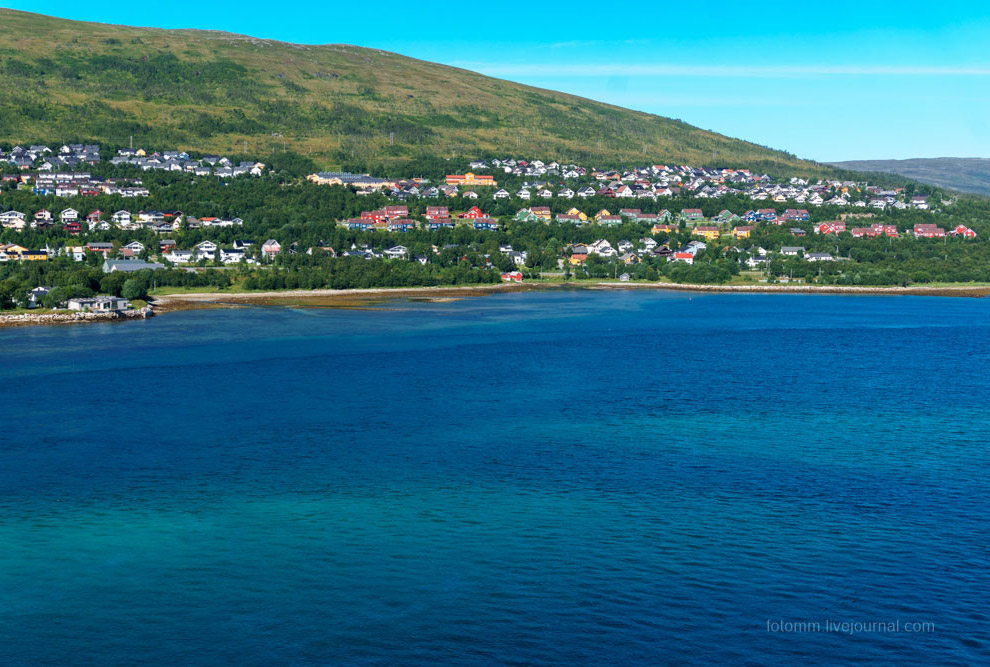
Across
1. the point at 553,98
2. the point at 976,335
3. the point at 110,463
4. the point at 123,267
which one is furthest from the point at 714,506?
the point at 553,98

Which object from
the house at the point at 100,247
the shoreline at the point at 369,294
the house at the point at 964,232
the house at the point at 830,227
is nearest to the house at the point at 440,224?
the shoreline at the point at 369,294

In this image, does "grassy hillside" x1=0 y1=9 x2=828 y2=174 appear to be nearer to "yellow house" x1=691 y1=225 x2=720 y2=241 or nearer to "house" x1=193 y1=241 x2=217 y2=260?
"house" x1=193 y1=241 x2=217 y2=260

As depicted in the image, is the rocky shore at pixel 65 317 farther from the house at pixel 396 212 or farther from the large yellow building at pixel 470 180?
the large yellow building at pixel 470 180

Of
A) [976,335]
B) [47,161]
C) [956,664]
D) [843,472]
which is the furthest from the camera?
[47,161]

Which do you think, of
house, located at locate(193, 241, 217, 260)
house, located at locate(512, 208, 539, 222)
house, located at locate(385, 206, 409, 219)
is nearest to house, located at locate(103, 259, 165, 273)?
house, located at locate(193, 241, 217, 260)

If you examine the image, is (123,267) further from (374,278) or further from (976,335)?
(976,335)

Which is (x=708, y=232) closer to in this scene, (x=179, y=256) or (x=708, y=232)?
(x=708, y=232)

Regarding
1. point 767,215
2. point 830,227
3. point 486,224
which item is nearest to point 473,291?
point 486,224
